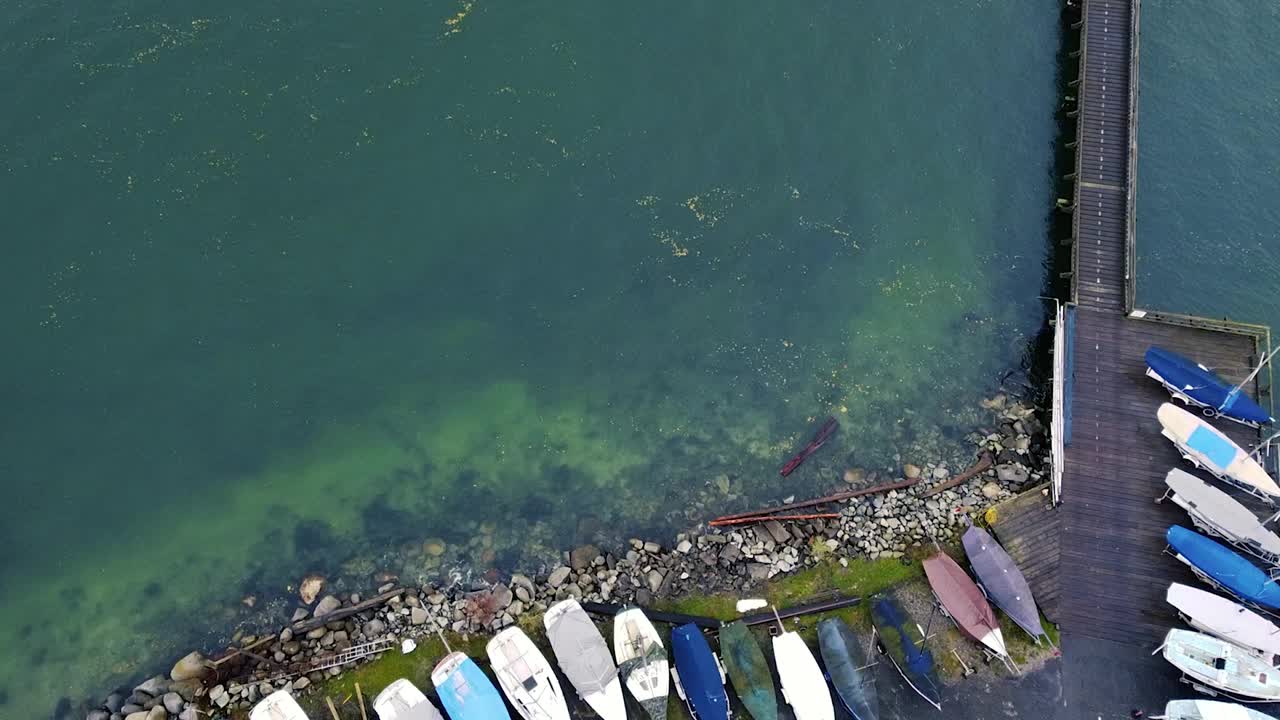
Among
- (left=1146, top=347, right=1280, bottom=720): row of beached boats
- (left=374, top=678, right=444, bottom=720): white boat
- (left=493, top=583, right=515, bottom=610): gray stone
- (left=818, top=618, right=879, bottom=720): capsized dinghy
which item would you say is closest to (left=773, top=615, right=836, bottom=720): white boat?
(left=818, top=618, right=879, bottom=720): capsized dinghy

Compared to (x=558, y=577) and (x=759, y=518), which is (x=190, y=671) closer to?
(x=558, y=577)

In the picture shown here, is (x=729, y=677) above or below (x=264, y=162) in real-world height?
below

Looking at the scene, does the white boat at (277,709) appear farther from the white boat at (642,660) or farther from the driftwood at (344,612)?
the white boat at (642,660)

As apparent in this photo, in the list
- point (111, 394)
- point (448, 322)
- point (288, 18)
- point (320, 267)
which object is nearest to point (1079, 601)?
point (448, 322)

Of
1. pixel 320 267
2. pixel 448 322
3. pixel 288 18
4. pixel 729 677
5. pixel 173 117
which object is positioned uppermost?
pixel 288 18

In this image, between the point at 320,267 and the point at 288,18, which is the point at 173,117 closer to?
the point at 288,18

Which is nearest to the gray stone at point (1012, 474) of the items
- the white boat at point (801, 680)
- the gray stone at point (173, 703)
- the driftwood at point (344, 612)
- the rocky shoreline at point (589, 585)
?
the rocky shoreline at point (589, 585)
